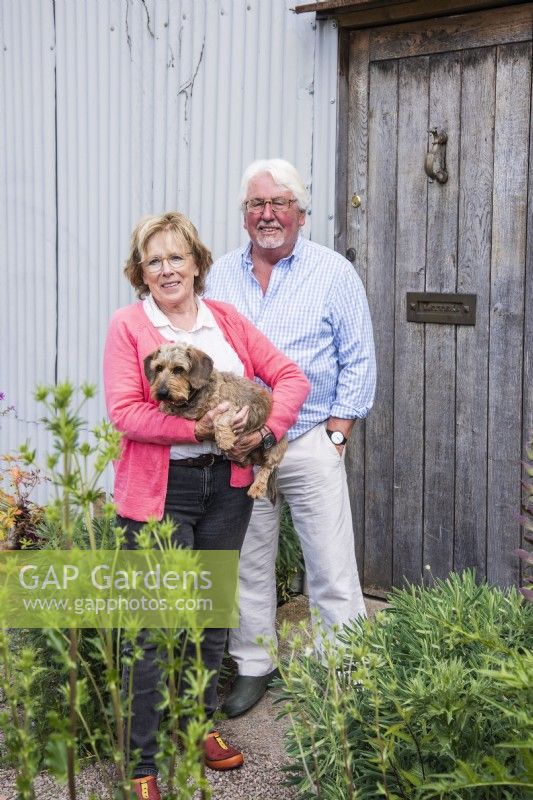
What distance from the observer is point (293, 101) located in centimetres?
541

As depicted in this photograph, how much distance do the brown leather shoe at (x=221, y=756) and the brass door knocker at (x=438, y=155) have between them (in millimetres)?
2747

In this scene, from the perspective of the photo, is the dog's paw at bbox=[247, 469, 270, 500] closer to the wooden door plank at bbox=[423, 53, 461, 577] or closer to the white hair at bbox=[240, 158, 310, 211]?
the white hair at bbox=[240, 158, 310, 211]

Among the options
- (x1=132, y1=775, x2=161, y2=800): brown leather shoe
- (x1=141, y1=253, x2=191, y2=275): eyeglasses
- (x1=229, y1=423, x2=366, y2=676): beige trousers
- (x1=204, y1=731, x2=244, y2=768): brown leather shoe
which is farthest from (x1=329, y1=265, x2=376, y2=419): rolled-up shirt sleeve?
(x1=132, y1=775, x2=161, y2=800): brown leather shoe

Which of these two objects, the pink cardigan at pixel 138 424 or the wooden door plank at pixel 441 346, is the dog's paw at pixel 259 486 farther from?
the wooden door plank at pixel 441 346

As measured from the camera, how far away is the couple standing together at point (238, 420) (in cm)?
343

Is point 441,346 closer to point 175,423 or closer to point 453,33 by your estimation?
point 453,33

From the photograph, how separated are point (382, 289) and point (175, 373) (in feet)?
6.94

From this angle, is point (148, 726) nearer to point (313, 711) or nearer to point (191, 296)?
point (313, 711)

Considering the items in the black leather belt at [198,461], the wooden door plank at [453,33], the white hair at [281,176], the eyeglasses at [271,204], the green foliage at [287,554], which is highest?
the wooden door plank at [453,33]

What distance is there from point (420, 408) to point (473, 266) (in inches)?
29.5

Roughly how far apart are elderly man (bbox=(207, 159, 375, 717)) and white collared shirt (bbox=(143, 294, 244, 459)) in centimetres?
55

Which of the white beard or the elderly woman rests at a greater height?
the white beard

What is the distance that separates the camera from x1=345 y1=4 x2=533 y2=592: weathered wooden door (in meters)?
4.71

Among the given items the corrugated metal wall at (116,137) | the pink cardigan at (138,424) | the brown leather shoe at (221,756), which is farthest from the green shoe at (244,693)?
the corrugated metal wall at (116,137)
